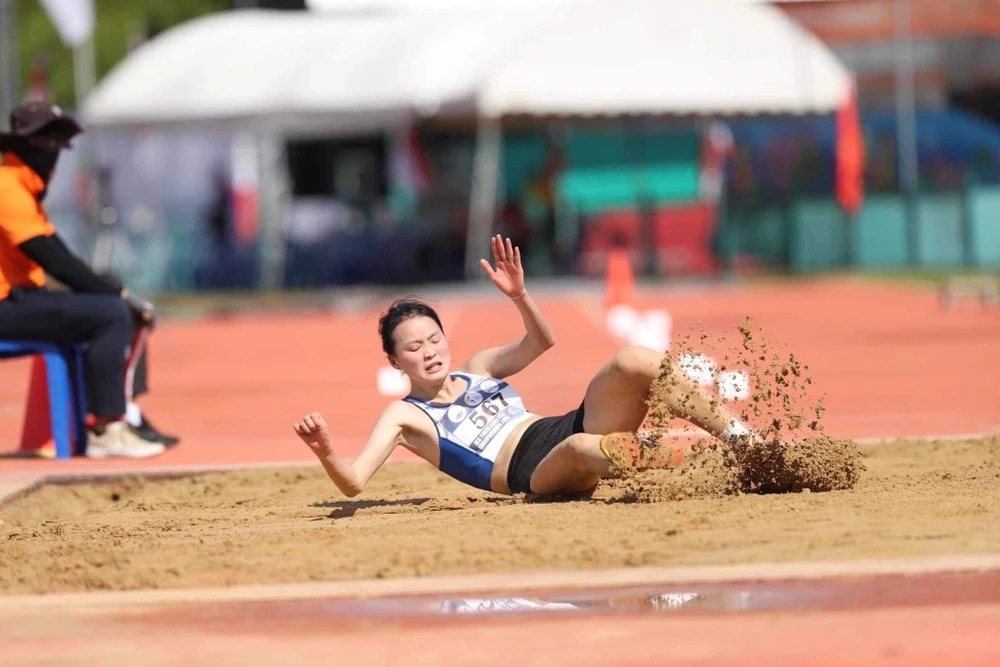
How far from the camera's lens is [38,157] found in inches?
440

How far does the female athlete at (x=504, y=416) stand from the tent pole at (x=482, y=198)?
23.0 meters

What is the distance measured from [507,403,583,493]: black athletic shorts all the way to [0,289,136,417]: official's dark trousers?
391cm

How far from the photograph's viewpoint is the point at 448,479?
31.2 feet

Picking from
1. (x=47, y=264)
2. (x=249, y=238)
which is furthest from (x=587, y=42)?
(x=47, y=264)

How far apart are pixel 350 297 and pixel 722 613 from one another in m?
25.9

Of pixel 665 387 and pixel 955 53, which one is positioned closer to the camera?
pixel 665 387

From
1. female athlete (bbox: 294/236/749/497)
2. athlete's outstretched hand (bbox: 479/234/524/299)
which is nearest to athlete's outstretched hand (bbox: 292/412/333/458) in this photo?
female athlete (bbox: 294/236/749/497)

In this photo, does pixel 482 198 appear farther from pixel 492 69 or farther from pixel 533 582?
pixel 533 582

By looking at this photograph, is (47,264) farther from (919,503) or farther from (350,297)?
(350,297)

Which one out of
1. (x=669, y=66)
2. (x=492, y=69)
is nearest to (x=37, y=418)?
(x=492, y=69)

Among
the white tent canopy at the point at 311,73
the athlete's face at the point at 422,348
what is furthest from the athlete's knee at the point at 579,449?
the white tent canopy at the point at 311,73

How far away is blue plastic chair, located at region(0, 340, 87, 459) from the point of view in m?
11.0

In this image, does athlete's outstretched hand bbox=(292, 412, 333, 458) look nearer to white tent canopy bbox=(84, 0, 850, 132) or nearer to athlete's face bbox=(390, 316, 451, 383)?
athlete's face bbox=(390, 316, 451, 383)

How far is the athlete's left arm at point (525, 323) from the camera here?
8023 millimetres
